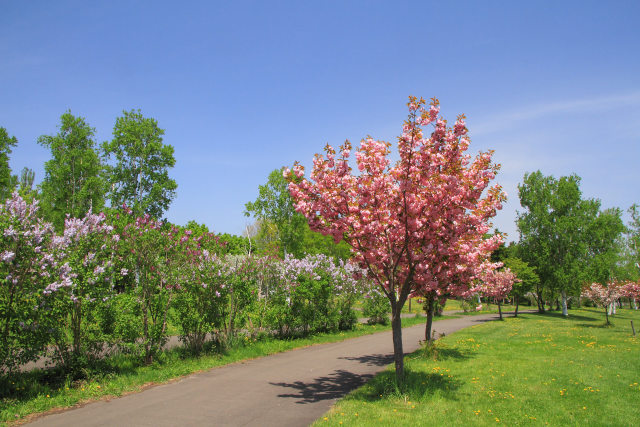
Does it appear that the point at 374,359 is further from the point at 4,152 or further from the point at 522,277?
the point at 4,152

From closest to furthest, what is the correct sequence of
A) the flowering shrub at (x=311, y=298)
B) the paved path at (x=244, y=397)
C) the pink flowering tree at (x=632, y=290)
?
the paved path at (x=244, y=397) → the flowering shrub at (x=311, y=298) → the pink flowering tree at (x=632, y=290)

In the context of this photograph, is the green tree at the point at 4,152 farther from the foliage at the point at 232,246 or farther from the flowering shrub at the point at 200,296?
the flowering shrub at the point at 200,296

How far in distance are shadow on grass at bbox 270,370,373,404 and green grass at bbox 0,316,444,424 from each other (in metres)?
2.91

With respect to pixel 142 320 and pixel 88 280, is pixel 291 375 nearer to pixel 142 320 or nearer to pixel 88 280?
pixel 142 320

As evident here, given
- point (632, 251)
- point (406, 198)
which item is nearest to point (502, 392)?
point (406, 198)

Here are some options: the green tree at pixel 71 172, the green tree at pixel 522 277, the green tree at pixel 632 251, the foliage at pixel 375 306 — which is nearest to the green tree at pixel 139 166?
the green tree at pixel 71 172

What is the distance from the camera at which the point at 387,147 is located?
25.1 feet

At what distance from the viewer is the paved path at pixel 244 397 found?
642 cm

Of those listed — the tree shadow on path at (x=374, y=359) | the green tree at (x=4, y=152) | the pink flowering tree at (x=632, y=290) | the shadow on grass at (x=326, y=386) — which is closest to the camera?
the shadow on grass at (x=326, y=386)

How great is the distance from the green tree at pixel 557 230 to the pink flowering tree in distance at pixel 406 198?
3681 centimetres

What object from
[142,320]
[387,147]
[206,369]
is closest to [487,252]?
[387,147]

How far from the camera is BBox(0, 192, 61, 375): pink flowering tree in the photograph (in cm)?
696

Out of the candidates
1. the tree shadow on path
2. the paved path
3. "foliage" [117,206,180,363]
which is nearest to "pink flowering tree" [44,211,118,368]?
"foliage" [117,206,180,363]

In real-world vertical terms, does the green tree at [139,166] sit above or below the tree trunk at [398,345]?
above
